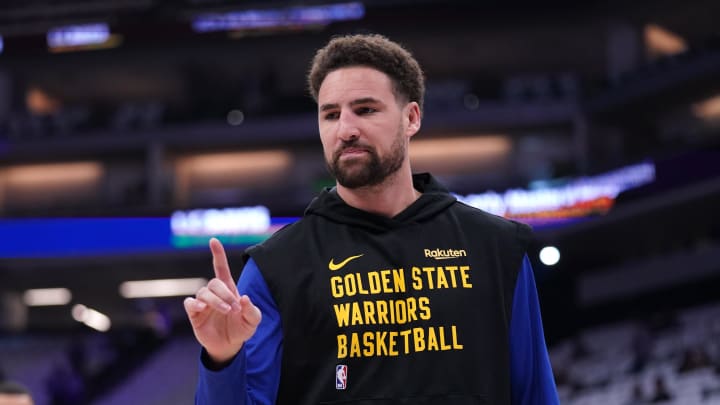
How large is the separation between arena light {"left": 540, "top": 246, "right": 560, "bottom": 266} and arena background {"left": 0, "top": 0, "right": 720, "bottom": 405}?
128 mm

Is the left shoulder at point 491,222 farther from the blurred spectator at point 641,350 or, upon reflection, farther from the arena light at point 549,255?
the arena light at point 549,255

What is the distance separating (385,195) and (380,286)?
29 centimetres

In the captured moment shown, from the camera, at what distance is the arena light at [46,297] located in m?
27.6

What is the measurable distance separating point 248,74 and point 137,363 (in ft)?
36.9

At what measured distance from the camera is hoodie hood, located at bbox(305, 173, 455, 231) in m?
2.92

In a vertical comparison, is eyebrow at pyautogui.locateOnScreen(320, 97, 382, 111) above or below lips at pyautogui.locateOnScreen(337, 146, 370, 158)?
above

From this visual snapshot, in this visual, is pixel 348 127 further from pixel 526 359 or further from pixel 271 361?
pixel 526 359

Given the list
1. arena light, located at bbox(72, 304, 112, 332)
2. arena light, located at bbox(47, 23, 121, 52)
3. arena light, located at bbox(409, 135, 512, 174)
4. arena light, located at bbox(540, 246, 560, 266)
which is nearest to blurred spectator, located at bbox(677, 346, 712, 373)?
arena light, located at bbox(540, 246, 560, 266)

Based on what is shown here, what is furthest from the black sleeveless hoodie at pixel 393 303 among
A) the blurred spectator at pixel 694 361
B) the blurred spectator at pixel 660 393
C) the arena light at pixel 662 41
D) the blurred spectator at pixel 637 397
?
the arena light at pixel 662 41

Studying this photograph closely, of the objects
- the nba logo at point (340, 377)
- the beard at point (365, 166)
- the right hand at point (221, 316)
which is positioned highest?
the beard at point (365, 166)

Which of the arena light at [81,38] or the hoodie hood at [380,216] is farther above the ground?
the arena light at [81,38]

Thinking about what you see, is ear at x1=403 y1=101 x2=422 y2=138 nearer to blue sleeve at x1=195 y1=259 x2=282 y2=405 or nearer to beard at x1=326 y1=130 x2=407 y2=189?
beard at x1=326 y1=130 x2=407 y2=189

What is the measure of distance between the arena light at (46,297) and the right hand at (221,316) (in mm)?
26307

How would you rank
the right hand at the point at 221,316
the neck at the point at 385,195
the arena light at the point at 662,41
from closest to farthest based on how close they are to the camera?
the right hand at the point at 221,316 < the neck at the point at 385,195 < the arena light at the point at 662,41
